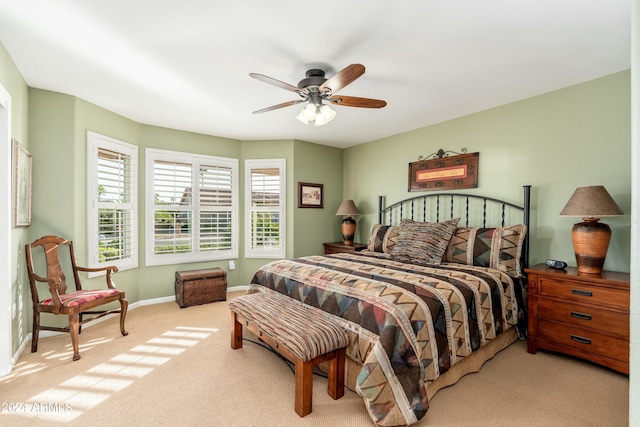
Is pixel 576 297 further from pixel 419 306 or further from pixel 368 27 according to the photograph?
pixel 368 27

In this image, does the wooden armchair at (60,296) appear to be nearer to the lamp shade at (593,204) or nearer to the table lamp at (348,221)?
the table lamp at (348,221)

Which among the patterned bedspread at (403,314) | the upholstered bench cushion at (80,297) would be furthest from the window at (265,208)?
the upholstered bench cushion at (80,297)

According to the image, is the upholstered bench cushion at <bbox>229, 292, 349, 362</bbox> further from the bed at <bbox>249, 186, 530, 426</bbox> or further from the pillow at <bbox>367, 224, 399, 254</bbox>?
the pillow at <bbox>367, 224, 399, 254</bbox>

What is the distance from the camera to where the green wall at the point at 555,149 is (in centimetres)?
265

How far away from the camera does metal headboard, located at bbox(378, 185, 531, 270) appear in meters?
3.28

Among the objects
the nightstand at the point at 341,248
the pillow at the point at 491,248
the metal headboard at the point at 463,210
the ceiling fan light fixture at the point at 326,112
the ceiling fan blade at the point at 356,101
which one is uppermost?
the ceiling fan blade at the point at 356,101

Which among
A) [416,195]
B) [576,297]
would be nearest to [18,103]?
[416,195]

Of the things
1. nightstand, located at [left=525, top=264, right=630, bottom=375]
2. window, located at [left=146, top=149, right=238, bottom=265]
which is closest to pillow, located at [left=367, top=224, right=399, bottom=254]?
nightstand, located at [left=525, top=264, right=630, bottom=375]

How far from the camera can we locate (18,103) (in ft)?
8.73

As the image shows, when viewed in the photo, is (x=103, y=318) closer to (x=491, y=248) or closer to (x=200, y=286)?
(x=200, y=286)

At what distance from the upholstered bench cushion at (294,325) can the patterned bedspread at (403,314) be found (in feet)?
0.41

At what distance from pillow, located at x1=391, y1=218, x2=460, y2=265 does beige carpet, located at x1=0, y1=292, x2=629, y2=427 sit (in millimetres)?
1054

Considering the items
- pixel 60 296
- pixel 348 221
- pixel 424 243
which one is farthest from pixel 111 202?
pixel 424 243

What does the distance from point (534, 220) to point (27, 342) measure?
521 centimetres
